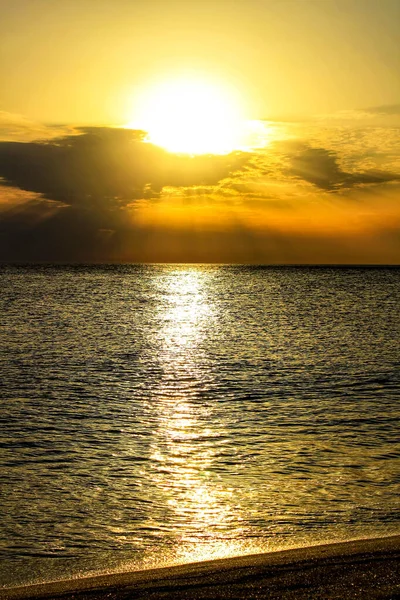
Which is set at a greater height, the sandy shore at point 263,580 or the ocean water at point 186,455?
the sandy shore at point 263,580

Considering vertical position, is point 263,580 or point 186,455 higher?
point 263,580

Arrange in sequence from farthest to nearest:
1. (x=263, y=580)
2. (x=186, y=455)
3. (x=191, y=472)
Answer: (x=186, y=455) → (x=191, y=472) → (x=263, y=580)

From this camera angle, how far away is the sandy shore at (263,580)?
804cm

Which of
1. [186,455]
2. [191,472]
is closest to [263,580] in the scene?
[191,472]

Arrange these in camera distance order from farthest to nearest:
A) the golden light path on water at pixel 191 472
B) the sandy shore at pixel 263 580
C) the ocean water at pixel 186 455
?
the ocean water at pixel 186 455 → the golden light path on water at pixel 191 472 → the sandy shore at pixel 263 580

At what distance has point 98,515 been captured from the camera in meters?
12.9

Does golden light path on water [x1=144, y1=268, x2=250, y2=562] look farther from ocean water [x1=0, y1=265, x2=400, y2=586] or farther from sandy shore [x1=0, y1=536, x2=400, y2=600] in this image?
sandy shore [x1=0, y1=536, x2=400, y2=600]

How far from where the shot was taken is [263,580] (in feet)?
27.8

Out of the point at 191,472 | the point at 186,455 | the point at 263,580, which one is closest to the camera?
the point at 263,580

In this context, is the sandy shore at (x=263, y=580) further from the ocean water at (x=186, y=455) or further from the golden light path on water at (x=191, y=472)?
the golden light path on water at (x=191, y=472)

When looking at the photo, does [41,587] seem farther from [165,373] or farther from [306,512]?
[165,373]

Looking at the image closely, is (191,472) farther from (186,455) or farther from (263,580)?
(263,580)

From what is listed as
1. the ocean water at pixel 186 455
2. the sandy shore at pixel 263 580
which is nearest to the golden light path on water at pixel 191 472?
the ocean water at pixel 186 455

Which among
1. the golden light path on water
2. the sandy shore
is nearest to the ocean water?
the golden light path on water
